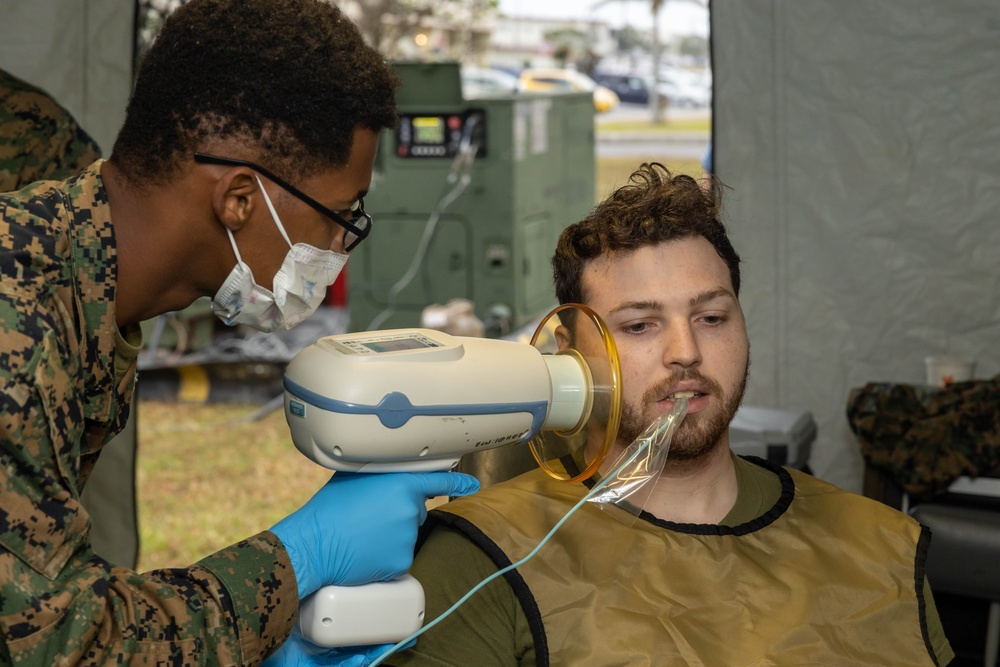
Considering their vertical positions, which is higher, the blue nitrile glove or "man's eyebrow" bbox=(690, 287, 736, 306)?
"man's eyebrow" bbox=(690, 287, 736, 306)

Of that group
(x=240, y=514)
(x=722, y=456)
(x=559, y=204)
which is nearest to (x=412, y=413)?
(x=722, y=456)

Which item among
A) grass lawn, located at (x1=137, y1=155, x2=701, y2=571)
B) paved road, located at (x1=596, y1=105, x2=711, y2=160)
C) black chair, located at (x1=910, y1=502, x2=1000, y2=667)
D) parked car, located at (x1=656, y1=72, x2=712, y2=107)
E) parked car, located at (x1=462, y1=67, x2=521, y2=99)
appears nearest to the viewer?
black chair, located at (x1=910, y1=502, x2=1000, y2=667)

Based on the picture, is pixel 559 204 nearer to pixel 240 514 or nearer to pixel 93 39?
pixel 240 514

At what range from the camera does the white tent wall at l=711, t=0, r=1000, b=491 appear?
3.13 meters

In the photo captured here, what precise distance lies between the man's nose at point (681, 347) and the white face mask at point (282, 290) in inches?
24.1

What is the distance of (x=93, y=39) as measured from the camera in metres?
3.20

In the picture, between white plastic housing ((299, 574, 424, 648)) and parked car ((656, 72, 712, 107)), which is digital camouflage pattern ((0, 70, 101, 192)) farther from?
parked car ((656, 72, 712, 107))

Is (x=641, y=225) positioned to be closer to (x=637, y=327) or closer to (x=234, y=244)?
(x=637, y=327)

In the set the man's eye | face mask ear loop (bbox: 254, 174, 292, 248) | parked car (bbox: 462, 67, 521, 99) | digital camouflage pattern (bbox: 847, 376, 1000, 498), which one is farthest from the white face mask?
parked car (bbox: 462, 67, 521, 99)

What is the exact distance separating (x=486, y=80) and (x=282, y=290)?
10193 mm

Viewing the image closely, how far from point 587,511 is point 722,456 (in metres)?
0.29

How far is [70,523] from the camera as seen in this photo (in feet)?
4.09

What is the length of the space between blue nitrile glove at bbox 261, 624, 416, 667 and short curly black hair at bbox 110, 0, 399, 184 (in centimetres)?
66

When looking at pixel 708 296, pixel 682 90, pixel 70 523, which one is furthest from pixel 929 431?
pixel 682 90
